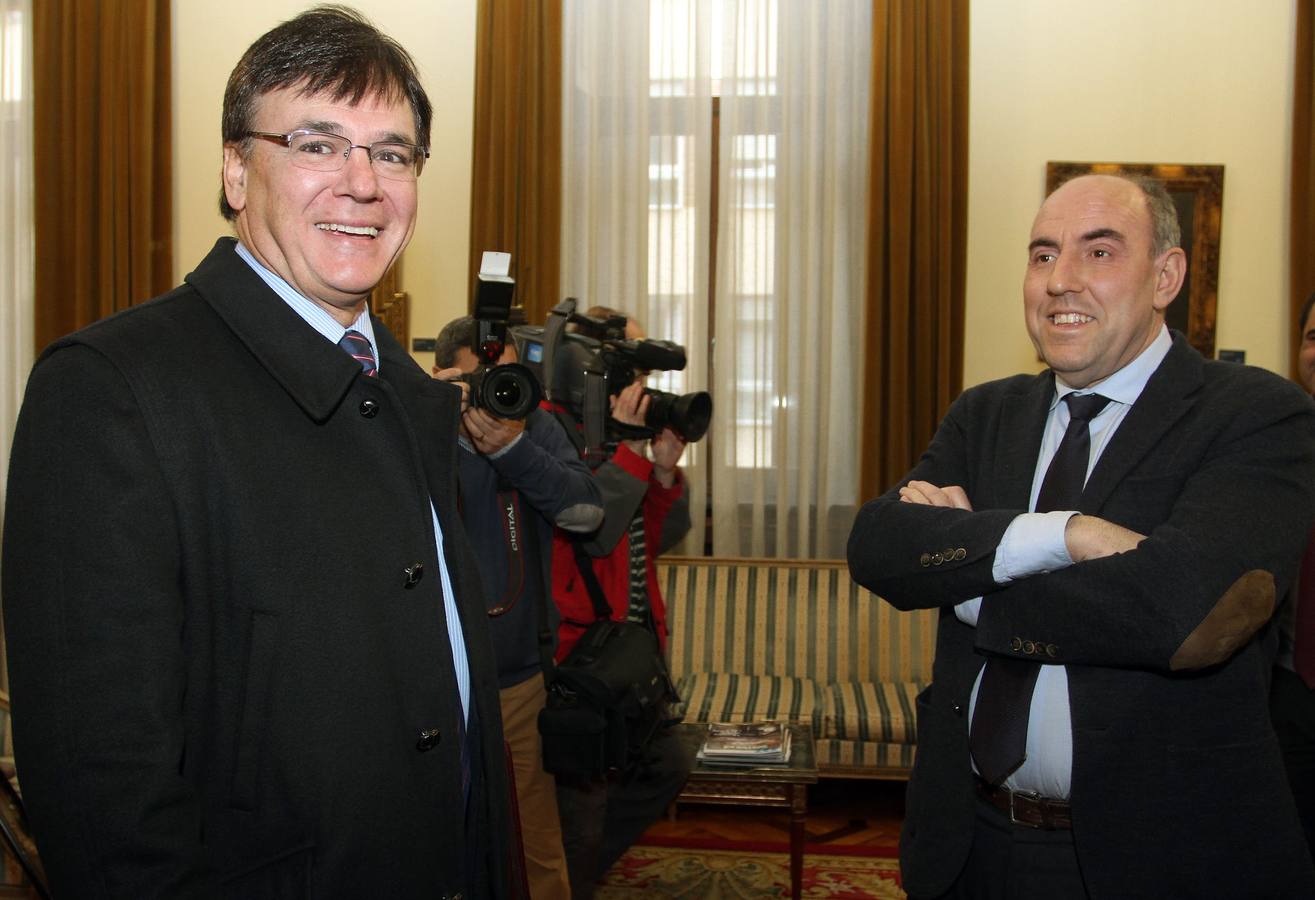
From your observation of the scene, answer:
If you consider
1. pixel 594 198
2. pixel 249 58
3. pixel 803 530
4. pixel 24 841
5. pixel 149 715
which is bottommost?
pixel 24 841

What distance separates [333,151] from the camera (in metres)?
1.10

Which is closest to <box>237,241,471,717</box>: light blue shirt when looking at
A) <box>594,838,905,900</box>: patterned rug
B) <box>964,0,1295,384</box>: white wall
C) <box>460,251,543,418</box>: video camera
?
<box>460,251,543,418</box>: video camera

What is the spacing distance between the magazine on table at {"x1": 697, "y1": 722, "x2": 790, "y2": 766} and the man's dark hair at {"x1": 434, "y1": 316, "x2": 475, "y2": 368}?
4.59 ft

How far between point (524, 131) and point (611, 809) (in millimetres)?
3092

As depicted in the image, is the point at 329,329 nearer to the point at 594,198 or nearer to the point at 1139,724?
the point at 1139,724

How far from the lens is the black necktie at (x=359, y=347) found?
1172 mm

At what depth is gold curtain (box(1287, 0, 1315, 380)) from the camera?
14.5ft

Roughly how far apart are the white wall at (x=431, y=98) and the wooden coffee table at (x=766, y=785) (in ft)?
8.24

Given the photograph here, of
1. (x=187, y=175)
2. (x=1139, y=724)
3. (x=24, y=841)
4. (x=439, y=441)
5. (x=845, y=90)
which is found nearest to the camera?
(x=439, y=441)

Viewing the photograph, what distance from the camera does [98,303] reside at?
484 centimetres

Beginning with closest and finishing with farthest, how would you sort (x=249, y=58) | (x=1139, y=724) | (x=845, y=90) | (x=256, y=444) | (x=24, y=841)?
(x=256, y=444) < (x=249, y=58) < (x=1139, y=724) < (x=24, y=841) < (x=845, y=90)

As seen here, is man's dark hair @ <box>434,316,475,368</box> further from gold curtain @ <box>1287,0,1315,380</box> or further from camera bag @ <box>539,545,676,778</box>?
gold curtain @ <box>1287,0,1315,380</box>

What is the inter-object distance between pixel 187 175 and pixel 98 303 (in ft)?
2.39

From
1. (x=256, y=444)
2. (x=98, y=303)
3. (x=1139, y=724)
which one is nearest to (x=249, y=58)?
(x=256, y=444)
